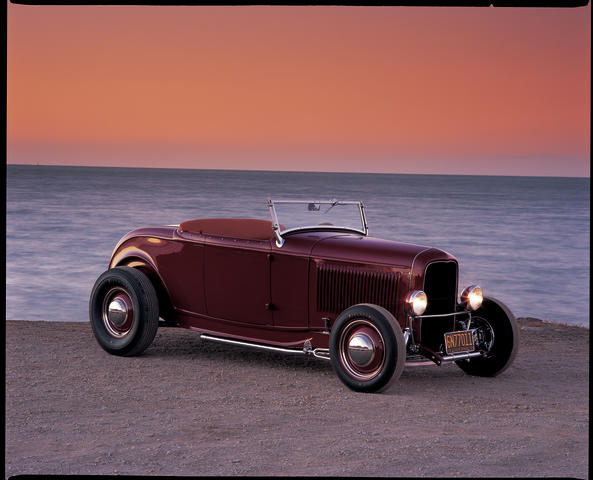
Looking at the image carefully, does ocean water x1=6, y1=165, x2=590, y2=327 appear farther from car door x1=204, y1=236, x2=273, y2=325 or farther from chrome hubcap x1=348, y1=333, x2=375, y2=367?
chrome hubcap x1=348, y1=333, x2=375, y2=367

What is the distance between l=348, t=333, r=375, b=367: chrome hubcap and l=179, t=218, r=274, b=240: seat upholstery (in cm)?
167

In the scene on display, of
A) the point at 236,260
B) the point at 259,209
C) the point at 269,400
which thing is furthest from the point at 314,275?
the point at 259,209

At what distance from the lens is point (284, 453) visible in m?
5.71

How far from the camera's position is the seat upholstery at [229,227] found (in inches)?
348

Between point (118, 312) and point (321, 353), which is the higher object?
point (118, 312)

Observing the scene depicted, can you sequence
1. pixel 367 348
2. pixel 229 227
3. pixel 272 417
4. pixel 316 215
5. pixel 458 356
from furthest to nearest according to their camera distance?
1. pixel 229 227
2. pixel 316 215
3. pixel 458 356
4. pixel 367 348
5. pixel 272 417

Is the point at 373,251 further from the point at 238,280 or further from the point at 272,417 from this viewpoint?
the point at 272,417

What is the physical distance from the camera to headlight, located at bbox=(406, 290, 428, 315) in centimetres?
763

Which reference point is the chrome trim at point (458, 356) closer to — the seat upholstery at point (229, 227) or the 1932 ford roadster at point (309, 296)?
the 1932 ford roadster at point (309, 296)

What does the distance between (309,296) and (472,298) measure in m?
1.56

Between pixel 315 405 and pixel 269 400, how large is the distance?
16.3 inches

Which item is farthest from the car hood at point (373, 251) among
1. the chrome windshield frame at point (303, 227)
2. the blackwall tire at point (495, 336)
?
the blackwall tire at point (495, 336)

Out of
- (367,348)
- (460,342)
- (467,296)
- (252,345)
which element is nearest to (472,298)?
(467,296)

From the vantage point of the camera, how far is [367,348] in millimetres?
7488
